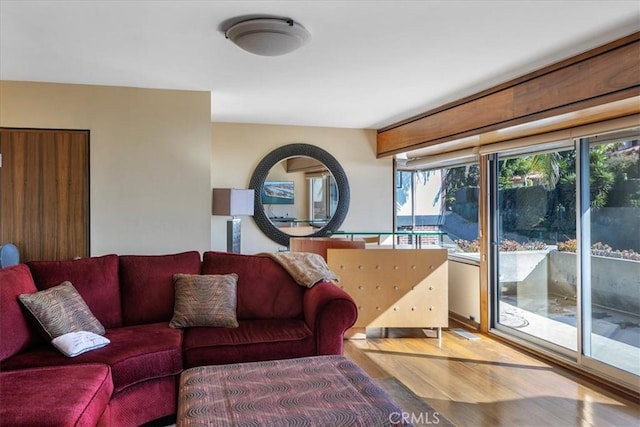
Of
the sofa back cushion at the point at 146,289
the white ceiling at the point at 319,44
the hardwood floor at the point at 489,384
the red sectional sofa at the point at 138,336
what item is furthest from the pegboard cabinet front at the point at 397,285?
the sofa back cushion at the point at 146,289

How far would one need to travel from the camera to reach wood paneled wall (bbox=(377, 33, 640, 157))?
2.58 m

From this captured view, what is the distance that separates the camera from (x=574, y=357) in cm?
373

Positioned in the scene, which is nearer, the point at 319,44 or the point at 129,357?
the point at 129,357

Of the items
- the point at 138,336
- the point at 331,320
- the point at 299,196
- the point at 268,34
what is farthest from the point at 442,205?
the point at 138,336

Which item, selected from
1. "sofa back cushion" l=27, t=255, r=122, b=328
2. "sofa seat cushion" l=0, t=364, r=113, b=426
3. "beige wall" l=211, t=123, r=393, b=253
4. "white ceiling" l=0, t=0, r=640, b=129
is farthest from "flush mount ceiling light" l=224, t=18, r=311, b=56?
"beige wall" l=211, t=123, r=393, b=253

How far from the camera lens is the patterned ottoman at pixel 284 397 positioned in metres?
1.78

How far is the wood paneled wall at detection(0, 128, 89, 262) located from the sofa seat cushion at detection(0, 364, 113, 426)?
6.01ft

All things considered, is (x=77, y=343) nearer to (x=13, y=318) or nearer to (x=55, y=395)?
(x=13, y=318)

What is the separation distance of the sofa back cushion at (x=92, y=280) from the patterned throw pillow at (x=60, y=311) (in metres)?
0.16

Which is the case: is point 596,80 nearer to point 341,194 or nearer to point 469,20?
point 469,20

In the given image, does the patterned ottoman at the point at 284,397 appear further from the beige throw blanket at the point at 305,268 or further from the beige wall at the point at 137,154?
the beige wall at the point at 137,154

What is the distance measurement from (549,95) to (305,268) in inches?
82.8

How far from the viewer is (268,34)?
250cm

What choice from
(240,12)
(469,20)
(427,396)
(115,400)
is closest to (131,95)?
(240,12)
